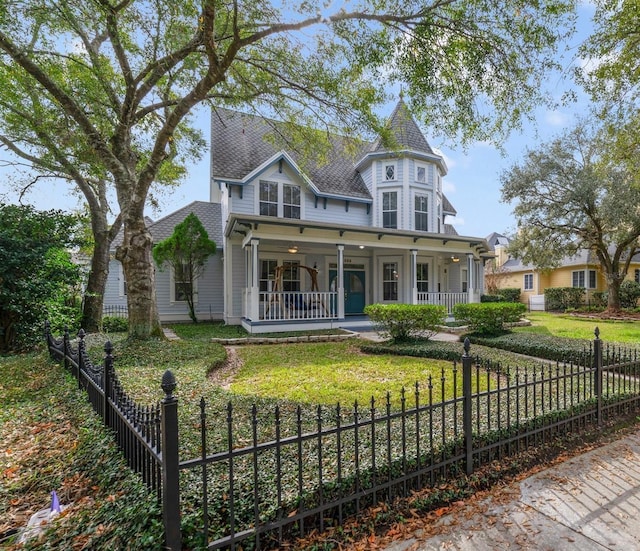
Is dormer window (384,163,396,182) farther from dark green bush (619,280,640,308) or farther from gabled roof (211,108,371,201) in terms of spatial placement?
dark green bush (619,280,640,308)

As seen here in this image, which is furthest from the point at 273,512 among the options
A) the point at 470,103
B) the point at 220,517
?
the point at 470,103

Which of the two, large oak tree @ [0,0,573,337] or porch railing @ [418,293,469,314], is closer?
large oak tree @ [0,0,573,337]

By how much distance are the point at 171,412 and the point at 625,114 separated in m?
12.1

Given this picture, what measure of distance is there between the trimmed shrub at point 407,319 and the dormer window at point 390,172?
8515 mm

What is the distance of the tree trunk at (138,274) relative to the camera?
819 cm

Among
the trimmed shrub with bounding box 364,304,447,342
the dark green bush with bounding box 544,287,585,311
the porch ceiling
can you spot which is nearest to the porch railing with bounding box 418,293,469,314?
the porch ceiling

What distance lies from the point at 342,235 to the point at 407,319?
4.81m

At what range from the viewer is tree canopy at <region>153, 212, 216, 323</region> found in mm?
13828

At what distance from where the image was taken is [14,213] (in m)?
8.29

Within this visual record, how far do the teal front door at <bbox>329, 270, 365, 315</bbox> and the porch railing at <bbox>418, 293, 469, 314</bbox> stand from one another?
2.77m

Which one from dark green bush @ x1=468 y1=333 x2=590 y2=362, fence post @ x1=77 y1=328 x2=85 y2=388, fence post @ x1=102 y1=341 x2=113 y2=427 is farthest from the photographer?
dark green bush @ x1=468 y1=333 x2=590 y2=362

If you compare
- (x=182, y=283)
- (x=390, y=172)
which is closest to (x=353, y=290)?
(x=390, y=172)

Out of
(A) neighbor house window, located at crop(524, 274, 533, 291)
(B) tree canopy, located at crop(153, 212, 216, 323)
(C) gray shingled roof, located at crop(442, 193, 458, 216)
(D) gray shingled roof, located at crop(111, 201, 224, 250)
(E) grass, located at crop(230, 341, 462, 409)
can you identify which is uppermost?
(C) gray shingled roof, located at crop(442, 193, 458, 216)

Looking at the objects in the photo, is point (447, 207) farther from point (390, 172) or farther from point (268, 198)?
point (268, 198)
